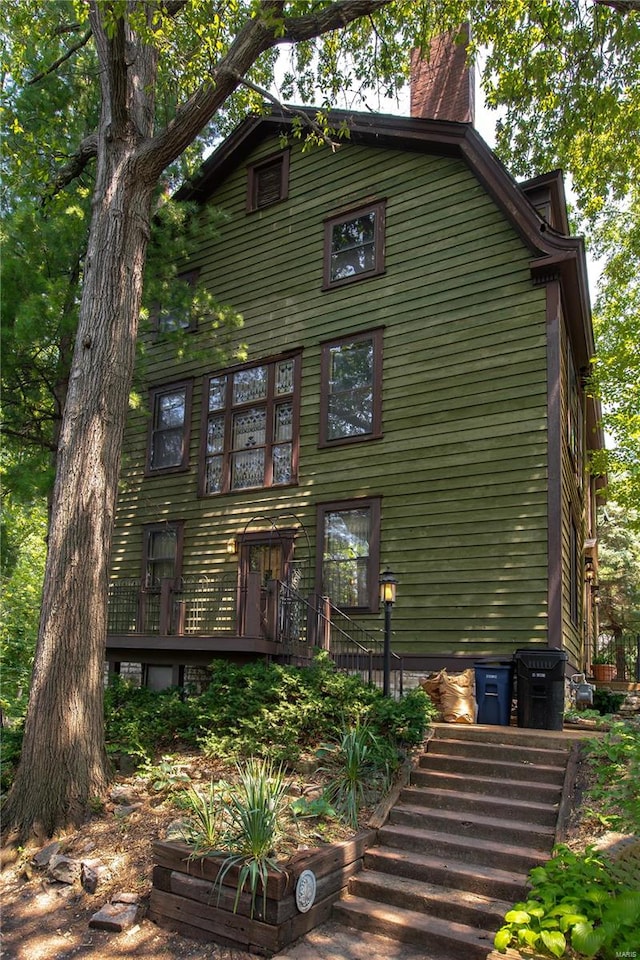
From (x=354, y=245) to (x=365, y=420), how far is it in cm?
334

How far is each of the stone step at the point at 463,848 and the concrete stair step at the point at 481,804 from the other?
0.37m

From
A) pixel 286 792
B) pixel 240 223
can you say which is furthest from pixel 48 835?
pixel 240 223

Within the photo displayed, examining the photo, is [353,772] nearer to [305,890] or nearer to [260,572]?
[305,890]

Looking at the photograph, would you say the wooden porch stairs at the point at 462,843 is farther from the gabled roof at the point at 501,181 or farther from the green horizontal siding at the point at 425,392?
→ the gabled roof at the point at 501,181

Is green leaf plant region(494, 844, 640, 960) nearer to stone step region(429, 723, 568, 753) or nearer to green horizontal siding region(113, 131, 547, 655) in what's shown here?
stone step region(429, 723, 568, 753)

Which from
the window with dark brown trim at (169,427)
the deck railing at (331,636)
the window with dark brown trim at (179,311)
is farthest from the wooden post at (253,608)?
the window with dark brown trim at (179,311)

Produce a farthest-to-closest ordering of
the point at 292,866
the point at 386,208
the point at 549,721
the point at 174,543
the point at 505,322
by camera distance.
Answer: the point at 174,543 < the point at 386,208 < the point at 505,322 < the point at 549,721 < the point at 292,866

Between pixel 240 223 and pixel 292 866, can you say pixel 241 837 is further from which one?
pixel 240 223

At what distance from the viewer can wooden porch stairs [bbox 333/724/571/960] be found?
5133 mm

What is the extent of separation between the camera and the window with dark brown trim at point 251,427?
13172mm

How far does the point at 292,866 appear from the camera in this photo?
16.8 feet

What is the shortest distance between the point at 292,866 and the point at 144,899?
1.45m

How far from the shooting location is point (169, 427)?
603 inches

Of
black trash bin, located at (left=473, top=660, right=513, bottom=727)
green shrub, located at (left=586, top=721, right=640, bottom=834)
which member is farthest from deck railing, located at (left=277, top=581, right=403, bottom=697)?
green shrub, located at (left=586, top=721, right=640, bottom=834)
